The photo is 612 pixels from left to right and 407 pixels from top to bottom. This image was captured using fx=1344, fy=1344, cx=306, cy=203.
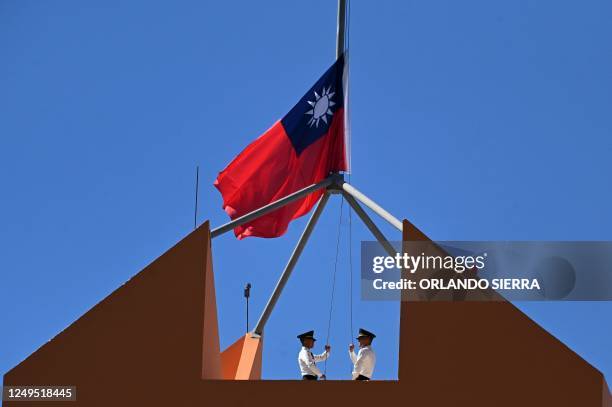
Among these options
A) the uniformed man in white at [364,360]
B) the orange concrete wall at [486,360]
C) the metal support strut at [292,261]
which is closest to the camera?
the orange concrete wall at [486,360]

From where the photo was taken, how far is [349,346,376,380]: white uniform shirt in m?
17.5

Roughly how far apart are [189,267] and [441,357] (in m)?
3.11

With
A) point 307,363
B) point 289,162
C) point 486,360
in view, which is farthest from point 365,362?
point 289,162

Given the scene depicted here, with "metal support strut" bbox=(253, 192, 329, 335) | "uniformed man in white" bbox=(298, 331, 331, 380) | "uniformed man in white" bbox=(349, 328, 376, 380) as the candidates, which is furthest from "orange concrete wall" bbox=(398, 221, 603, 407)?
"metal support strut" bbox=(253, 192, 329, 335)

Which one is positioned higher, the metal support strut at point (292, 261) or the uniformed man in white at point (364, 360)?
the metal support strut at point (292, 261)

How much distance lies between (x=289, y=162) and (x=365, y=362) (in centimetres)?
481

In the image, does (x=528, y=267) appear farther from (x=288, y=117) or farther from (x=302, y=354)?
(x=288, y=117)

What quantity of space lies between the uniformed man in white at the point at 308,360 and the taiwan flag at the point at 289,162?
2.93 m

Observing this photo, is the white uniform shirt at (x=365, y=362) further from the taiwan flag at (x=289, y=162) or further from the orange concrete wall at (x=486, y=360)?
the taiwan flag at (x=289, y=162)

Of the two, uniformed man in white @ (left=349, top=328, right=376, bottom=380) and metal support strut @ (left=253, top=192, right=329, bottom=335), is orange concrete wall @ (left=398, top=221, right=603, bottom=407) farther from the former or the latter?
metal support strut @ (left=253, top=192, right=329, bottom=335)

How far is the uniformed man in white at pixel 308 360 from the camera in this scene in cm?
1822

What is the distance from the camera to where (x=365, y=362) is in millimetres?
17547

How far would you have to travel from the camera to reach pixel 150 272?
51.6 feet

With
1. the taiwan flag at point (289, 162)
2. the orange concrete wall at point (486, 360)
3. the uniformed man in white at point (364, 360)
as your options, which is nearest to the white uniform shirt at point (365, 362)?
the uniformed man in white at point (364, 360)
